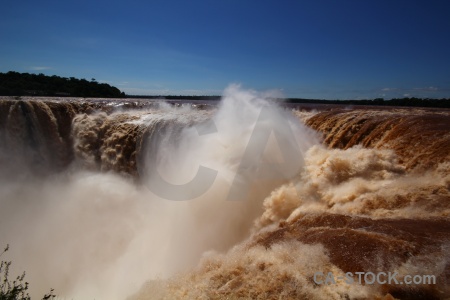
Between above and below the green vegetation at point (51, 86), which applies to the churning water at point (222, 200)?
below

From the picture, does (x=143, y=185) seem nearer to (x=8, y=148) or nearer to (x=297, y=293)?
(x=8, y=148)

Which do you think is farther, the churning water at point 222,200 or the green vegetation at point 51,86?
the green vegetation at point 51,86

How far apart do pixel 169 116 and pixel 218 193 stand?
7001 millimetres

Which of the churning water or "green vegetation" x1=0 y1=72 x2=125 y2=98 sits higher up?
"green vegetation" x1=0 y1=72 x2=125 y2=98

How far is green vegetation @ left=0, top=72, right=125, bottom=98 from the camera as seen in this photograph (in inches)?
1393

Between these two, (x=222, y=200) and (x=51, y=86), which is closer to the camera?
(x=222, y=200)

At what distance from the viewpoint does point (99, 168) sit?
1336 cm

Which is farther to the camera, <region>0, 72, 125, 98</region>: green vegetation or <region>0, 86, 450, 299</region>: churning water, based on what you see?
<region>0, 72, 125, 98</region>: green vegetation

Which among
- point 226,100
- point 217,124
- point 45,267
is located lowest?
point 45,267

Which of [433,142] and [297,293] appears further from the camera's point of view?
[433,142]

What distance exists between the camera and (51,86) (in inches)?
1572

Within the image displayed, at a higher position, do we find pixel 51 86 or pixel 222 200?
pixel 51 86

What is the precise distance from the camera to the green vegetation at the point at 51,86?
35378 millimetres

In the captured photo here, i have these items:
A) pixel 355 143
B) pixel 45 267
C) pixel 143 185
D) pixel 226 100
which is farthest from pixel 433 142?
pixel 45 267
